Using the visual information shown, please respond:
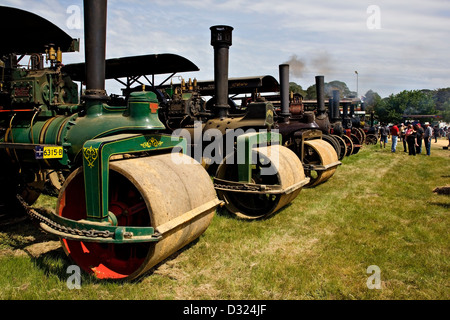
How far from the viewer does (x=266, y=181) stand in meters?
6.59

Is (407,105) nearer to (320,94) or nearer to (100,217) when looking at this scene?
(320,94)

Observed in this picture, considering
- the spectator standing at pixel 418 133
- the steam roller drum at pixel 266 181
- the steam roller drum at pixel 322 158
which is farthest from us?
the spectator standing at pixel 418 133

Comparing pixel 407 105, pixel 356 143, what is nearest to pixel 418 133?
pixel 356 143

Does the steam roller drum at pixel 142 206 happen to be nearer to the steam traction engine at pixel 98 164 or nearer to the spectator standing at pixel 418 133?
the steam traction engine at pixel 98 164

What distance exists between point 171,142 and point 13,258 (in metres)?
2.19

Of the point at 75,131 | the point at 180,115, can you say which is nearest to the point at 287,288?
the point at 75,131

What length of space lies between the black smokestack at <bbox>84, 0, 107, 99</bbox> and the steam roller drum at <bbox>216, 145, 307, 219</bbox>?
2.42 m

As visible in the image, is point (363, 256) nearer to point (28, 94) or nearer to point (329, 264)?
point (329, 264)

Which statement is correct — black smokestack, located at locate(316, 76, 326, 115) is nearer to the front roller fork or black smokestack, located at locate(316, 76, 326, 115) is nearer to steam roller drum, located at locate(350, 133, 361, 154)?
steam roller drum, located at locate(350, 133, 361, 154)

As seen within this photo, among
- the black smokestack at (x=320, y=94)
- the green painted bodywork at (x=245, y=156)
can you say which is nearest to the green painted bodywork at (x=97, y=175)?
the green painted bodywork at (x=245, y=156)

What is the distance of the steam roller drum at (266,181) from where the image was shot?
555cm

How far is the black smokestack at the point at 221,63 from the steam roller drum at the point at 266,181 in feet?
5.50

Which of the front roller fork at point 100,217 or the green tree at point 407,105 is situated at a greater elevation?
the green tree at point 407,105

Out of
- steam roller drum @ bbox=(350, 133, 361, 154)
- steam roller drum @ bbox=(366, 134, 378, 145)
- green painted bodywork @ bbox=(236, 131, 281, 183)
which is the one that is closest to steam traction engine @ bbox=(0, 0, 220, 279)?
green painted bodywork @ bbox=(236, 131, 281, 183)
